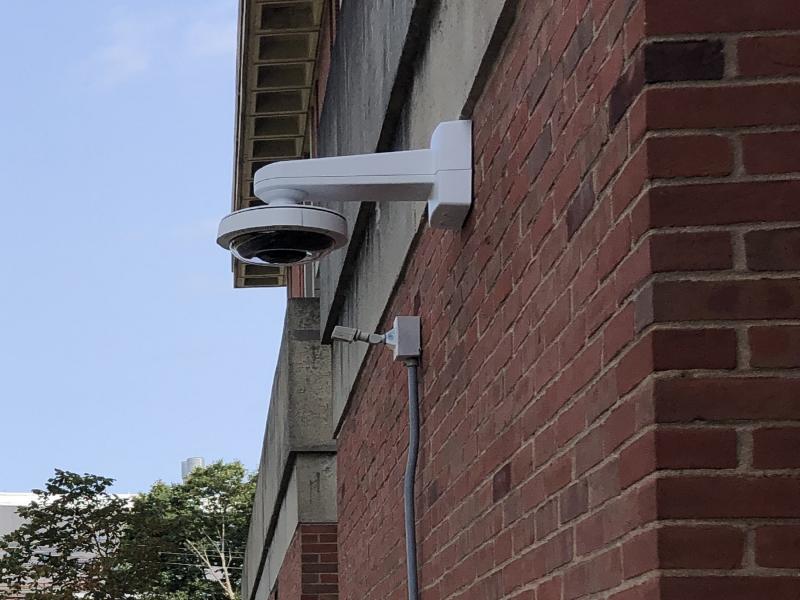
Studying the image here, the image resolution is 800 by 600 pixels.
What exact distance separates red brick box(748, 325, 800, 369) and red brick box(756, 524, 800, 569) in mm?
266

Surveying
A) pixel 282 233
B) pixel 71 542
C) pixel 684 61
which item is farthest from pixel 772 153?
pixel 71 542

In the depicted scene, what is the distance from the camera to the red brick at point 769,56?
2.55m

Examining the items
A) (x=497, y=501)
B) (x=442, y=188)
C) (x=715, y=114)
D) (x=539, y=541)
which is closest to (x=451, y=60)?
(x=442, y=188)

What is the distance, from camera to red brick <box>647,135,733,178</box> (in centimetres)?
252

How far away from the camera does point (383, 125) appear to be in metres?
5.77

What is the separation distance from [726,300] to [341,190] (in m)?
2.16

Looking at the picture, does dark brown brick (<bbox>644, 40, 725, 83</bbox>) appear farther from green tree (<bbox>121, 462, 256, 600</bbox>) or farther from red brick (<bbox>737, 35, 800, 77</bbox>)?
green tree (<bbox>121, 462, 256, 600</bbox>)

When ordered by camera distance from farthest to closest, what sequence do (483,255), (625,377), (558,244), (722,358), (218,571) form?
1. (218,571)
2. (483,255)
3. (558,244)
4. (625,377)
5. (722,358)

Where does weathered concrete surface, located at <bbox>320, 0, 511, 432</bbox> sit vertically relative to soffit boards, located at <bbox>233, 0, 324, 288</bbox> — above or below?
below

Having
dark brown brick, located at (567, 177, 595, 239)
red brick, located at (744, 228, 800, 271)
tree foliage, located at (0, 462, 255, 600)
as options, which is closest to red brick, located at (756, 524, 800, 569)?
red brick, located at (744, 228, 800, 271)

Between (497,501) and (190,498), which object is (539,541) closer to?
(497,501)

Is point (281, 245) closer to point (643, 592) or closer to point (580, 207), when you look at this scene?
point (580, 207)

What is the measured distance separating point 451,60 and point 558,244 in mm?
1409

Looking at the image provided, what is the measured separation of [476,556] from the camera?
Answer: 4062 millimetres
